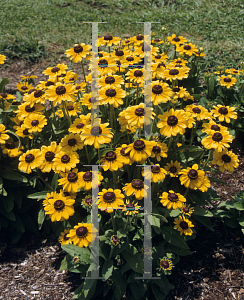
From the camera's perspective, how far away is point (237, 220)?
9.75 feet

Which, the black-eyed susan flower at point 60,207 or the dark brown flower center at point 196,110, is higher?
the dark brown flower center at point 196,110

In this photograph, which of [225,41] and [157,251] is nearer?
[157,251]

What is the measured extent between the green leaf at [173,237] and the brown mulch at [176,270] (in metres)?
0.44

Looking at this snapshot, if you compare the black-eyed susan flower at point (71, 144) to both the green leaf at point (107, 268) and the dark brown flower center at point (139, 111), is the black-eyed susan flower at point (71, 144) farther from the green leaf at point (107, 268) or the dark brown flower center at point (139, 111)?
the green leaf at point (107, 268)

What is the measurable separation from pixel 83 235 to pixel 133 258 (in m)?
0.55

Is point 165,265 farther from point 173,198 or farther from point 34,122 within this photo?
point 34,122

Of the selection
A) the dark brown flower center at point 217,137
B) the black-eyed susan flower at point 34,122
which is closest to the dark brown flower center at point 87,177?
the black-eyed susan flower at point 34,122

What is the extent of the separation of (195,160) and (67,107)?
148cm

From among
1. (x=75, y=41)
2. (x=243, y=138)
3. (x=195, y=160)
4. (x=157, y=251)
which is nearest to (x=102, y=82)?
(x=195, y=160)

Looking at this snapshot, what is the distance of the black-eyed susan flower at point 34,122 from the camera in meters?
2.58

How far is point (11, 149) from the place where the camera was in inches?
110

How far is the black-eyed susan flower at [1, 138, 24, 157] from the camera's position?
272 cm

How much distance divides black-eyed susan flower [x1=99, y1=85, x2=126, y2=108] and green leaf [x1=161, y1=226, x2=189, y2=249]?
49.5 inches

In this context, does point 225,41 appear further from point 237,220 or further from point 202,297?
point 202,297
